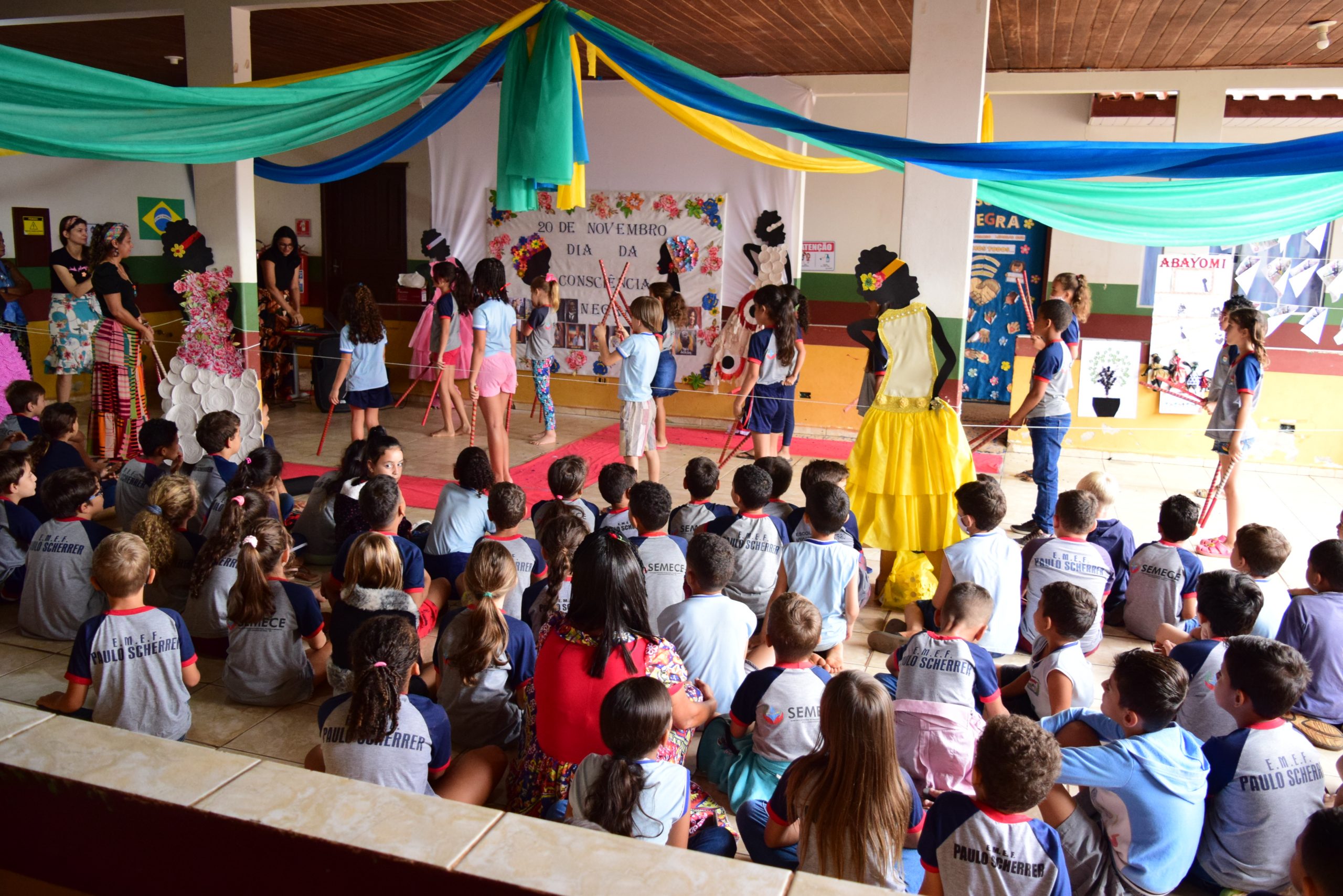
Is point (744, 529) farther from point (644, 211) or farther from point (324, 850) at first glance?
point (644, 211)

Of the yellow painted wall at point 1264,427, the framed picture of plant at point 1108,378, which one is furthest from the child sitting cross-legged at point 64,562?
the framed picture of plant at point 1108,378

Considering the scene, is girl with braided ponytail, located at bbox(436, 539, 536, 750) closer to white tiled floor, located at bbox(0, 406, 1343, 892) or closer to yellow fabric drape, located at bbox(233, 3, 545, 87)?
white tiled floor, located at bbox(0, 406, 1343, 892)

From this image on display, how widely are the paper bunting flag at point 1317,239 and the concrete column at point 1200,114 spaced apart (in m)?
1.71

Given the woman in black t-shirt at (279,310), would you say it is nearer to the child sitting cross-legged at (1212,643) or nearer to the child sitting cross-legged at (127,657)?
the child sitting cross-legged at (127,657)

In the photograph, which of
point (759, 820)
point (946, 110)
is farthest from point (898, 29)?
point (759, 820)

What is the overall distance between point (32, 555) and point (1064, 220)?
15.0 feet

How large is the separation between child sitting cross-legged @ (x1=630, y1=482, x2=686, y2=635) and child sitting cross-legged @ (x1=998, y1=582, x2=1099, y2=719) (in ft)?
4.06

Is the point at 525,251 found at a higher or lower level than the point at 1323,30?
lower

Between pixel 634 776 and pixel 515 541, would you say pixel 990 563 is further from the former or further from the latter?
pixel 634 776

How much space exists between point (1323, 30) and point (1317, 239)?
123 inches

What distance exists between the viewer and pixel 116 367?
656cm

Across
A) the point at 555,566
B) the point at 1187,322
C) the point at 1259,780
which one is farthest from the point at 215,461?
the point at 1187,322

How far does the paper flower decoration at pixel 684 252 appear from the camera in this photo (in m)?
8.70

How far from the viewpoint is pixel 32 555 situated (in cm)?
381
